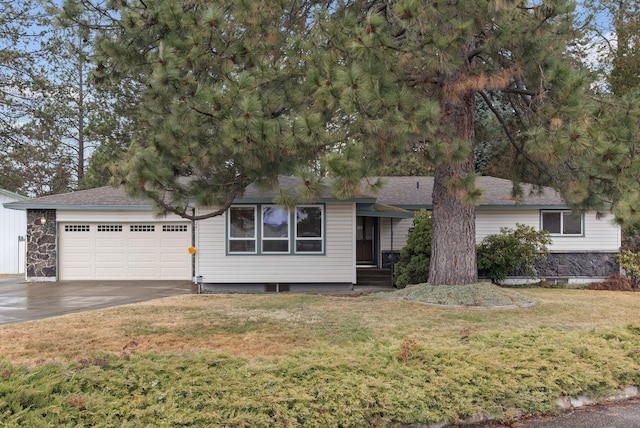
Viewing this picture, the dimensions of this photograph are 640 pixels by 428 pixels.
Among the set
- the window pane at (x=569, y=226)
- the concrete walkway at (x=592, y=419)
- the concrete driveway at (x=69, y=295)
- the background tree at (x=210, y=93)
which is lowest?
the concrete walkway at (x=592, y=419)

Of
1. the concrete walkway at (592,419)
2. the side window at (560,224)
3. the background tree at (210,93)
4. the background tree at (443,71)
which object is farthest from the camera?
the side window at (560,224)

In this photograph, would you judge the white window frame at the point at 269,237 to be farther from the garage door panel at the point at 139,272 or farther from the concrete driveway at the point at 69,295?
the garage door panel at the point at 139,272

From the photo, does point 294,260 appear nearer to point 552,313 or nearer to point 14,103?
point 552,313

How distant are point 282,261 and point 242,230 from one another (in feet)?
4.44

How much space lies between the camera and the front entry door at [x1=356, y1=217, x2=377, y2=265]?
1689 centimetres

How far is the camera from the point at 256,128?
249 inches

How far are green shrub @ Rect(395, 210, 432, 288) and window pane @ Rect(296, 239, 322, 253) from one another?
7.17 feet

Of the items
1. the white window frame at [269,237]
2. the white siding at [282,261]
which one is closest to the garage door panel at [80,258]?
the white siding at [282,261]

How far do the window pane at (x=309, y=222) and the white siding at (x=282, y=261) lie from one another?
9.1 inches

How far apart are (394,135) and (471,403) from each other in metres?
3.90

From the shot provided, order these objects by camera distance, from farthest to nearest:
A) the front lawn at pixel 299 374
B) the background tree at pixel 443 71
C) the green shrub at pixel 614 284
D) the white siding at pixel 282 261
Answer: the green shrub at pixel 614 284, the white siding at pixel 282 261, the background tree at pixel 443 71, the front lawn at pixel 299 374

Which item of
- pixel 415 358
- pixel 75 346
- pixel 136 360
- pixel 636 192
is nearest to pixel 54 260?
pixel 75 346

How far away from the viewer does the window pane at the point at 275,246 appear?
518 inches

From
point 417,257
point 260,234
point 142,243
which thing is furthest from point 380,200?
point 142,243
